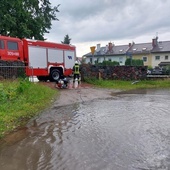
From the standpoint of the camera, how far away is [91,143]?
4727mm

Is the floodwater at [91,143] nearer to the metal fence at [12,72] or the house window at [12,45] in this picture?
the metal fence at [12,72]

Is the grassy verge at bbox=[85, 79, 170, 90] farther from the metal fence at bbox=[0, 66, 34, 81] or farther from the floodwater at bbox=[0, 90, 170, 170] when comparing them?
the floodwater at bbox=[0, 90, 170, 170]

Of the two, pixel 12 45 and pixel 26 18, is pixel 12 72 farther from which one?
pixel 26 18

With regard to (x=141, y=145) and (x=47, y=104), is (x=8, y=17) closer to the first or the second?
(x=47, y=104)

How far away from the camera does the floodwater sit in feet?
12.2

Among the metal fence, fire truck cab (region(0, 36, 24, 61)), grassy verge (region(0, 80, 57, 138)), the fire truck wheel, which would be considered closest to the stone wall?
the fire truck wheel

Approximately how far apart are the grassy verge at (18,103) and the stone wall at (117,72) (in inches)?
309

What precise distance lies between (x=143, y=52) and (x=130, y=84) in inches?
1502

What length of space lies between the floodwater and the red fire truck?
7.21 metres

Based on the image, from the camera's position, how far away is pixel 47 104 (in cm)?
920

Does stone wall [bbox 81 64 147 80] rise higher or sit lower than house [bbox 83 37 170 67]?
lower

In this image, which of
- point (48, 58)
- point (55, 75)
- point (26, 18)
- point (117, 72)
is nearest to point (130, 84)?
point (117, 72)

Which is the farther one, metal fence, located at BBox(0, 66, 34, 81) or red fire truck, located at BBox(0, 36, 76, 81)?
red fire truck, located at BBox(0, 36, 76, 81)

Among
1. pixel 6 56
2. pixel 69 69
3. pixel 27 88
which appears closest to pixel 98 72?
pixel 69 69
